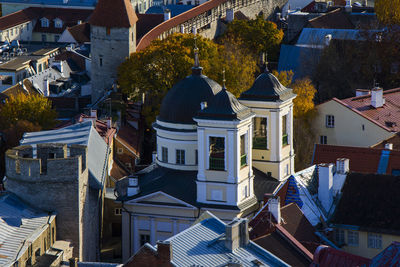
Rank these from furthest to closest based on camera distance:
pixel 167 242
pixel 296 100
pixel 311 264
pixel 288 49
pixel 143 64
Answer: pixel 288 49 → pixel 143 64 → pixel 296 100 → pixel 311 264 → pixel 167 242

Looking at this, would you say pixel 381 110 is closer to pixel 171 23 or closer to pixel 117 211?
pixel 117 211

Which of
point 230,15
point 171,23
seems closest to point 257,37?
point 171,23

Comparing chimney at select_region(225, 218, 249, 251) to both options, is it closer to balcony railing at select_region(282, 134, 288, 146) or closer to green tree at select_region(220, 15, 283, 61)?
balcony railing at select_region(282, 134, 288, 146)

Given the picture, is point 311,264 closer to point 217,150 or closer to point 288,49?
point 217,150

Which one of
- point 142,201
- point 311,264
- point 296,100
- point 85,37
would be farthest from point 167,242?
point 85,37

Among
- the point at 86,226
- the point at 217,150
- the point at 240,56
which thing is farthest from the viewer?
the point at 240,56

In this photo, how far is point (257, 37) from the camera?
135375 mm

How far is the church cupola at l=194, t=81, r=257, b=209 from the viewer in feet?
233

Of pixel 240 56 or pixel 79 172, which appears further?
pixel 240 56

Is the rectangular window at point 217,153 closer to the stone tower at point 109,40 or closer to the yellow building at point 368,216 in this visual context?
the yellow building at point 368,216

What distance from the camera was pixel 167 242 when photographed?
56812 mm

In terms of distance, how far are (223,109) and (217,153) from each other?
366cm

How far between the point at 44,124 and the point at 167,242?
46889 mm

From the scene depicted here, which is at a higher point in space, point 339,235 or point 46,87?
point 46,87
